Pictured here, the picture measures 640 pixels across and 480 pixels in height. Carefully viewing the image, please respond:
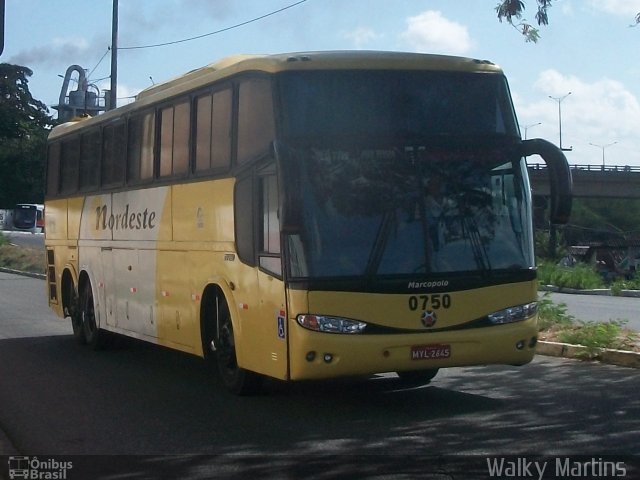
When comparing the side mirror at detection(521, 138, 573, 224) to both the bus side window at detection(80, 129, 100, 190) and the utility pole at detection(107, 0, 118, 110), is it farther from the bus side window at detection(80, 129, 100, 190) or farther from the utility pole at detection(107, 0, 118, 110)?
the utility pole at detection(107, 0, 118, 110)

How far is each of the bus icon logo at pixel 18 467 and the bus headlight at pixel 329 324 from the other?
2.63m

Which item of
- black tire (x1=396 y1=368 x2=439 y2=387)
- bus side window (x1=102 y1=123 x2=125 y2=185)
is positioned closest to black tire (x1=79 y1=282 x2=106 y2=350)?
bus side window (x1=102 y1=123 x2=125 y2=185)

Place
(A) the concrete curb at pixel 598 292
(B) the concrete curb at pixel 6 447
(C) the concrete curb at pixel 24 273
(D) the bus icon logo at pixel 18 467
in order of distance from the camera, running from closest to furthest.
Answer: (D) the bus icon logo at pixel 18 467
(B) the concrete curb at pixel 6 447
(A) the concrete curb at pixel 598 292
(C) the concrete curb at pixel 24 273

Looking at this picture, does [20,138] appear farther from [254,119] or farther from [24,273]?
[254,119]

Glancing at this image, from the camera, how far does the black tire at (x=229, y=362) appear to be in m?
11.5

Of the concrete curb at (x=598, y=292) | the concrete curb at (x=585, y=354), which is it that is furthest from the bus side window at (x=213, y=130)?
the concrete curb at (x=598, y=292)

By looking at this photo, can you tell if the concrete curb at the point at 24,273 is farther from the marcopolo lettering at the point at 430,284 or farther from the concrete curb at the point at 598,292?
the marcopolo lettering at the point at 430,284

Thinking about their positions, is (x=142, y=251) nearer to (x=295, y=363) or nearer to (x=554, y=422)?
(x=295, y=363)

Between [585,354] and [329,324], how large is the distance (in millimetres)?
5304

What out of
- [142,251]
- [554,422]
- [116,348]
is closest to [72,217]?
[116,348]

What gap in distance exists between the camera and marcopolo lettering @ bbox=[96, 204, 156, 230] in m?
14.0

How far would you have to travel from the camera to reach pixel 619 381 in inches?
482

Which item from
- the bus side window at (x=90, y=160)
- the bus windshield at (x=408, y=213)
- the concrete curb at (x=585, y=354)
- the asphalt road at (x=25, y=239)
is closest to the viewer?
the bus windshield at (x=408, y=213)

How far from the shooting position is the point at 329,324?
32.8 feet
